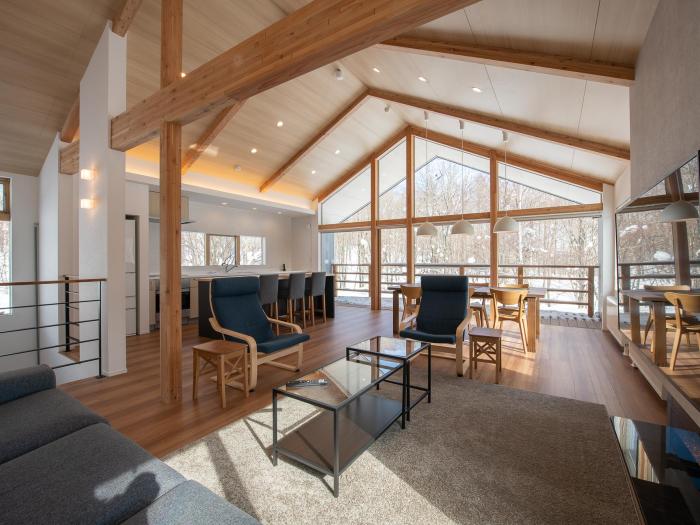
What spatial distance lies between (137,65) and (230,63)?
2.97 m

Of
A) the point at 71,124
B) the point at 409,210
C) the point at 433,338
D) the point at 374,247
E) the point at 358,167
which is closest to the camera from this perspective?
the point at 433,338

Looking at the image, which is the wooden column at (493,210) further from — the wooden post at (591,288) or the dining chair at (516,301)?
the dining chair at (516,301)

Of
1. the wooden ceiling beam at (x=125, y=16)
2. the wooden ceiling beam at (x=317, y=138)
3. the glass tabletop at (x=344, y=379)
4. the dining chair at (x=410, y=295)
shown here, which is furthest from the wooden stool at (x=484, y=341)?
the wooden ceiling beam at (x=317, y=138)

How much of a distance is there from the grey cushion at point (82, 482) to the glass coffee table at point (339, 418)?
79cm

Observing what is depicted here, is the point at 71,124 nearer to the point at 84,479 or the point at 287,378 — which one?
the point at 287,378

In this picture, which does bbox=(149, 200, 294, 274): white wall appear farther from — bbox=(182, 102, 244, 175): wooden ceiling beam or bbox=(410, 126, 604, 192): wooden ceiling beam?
bbox=(410, 126, 604, 192): wooden ceiling beam

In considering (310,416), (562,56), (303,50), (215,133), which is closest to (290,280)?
(215,133)

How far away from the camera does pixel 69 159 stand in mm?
5137

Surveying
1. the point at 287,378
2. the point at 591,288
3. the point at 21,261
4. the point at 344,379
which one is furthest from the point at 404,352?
the point at 21,261

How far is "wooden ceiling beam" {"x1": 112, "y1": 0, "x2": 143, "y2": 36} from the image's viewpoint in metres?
3.57

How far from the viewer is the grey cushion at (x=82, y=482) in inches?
43.9

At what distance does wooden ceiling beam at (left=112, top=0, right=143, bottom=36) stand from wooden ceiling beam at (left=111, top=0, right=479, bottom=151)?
1.10m

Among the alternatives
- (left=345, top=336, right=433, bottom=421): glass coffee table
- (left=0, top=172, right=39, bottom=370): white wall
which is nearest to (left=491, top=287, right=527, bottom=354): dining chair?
(left=345, top=336, right=433, bottom=421): glass coffee table

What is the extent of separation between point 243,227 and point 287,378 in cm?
588
